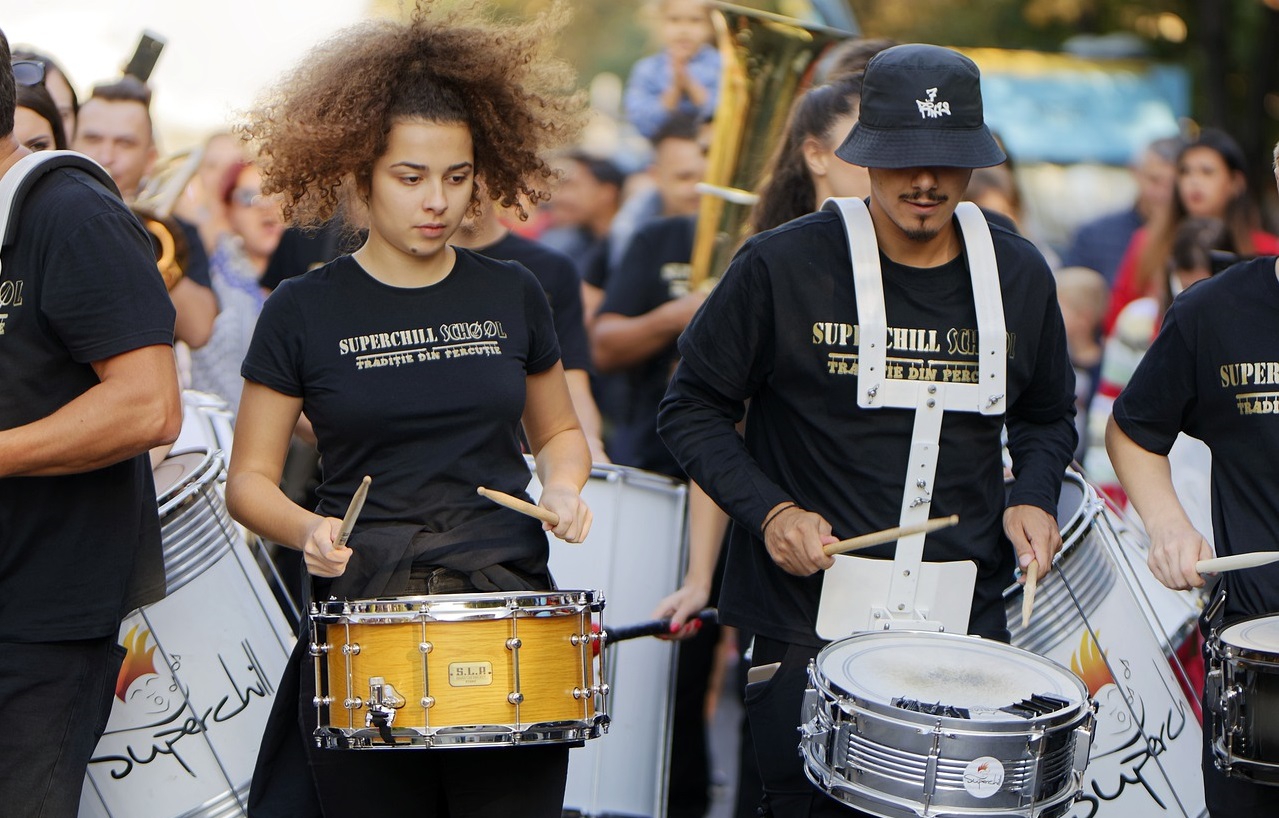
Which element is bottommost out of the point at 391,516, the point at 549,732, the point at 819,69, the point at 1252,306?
the point at 549,732

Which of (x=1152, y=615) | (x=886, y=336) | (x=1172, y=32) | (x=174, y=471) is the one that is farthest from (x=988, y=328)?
(x=1172, y=32)

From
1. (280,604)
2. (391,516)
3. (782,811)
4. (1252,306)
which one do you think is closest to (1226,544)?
(1252,306)

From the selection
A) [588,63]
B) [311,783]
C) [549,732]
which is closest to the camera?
[549,732]

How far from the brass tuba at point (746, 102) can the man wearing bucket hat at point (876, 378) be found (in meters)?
1.97

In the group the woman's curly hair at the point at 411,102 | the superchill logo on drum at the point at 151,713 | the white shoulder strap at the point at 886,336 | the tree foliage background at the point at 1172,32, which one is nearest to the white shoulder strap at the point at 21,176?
the woman's curly hair at the point at 411,102

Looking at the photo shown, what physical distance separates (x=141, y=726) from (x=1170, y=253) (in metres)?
4.89

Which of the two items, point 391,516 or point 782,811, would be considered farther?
point 782,811

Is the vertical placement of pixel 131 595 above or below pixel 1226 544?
below

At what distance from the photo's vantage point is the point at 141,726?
3.88 meters

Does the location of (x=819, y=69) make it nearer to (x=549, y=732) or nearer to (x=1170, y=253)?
(x=1170, y=253)

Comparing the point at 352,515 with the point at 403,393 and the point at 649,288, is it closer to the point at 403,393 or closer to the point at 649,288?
A: the point at 403,393

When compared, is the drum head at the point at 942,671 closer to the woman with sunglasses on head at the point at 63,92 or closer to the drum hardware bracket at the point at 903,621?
the drum hardware bracket at the point at 903,621

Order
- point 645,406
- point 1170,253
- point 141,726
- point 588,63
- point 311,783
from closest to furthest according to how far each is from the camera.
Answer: point 311,783
point 141,726
point 645,406
point 1170,253
point 588,63

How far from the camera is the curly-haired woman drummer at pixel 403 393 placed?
3.22 m
